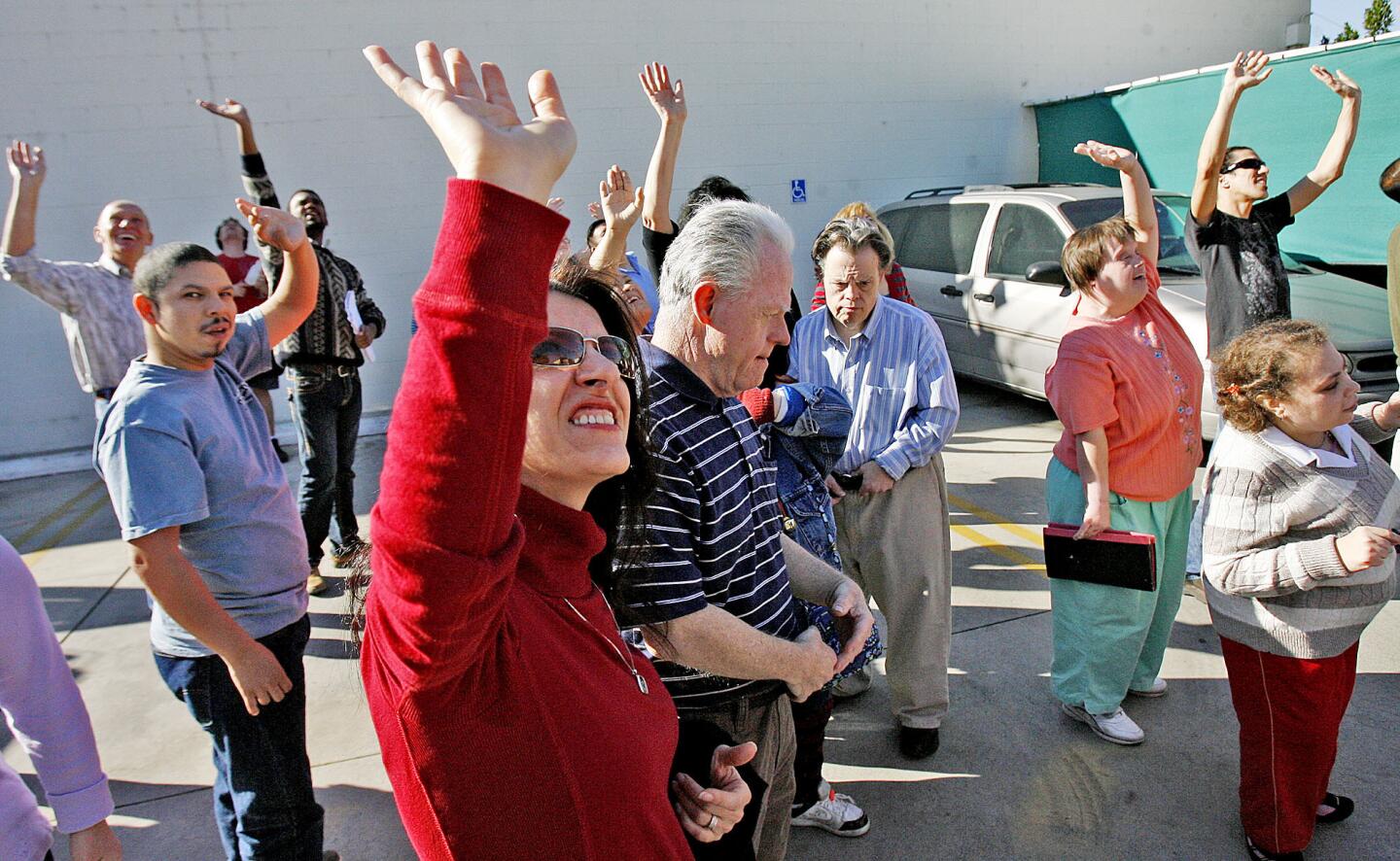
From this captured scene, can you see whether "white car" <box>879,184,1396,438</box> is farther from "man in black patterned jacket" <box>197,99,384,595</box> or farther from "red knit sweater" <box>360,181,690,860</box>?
"red knit sweater" <box>360,181,690,860</box>

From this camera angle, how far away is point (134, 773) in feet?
10.6

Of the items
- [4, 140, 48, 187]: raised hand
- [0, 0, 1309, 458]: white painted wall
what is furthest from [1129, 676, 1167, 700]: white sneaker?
[0, 0, 1309, 458]: white painted wall

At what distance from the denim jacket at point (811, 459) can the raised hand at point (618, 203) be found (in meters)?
1.22

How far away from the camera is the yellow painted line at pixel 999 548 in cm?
452

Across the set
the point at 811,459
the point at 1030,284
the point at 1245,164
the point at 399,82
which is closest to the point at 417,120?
the point at 1030,284

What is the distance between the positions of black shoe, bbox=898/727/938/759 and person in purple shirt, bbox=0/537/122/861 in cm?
235

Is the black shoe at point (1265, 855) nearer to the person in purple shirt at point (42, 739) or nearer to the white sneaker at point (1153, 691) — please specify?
the white sneaker at point (1153, 691)

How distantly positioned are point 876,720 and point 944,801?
51 centimetres

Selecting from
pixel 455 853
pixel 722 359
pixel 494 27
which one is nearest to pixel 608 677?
pixel 455 853

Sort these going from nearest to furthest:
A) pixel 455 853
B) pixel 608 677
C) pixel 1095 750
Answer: pixel 455 853 < pixel 608 677 < pixel 1095 750

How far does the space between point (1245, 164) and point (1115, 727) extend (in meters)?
2.54

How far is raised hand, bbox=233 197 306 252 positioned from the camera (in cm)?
236

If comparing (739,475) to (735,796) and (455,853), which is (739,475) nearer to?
(735,796)

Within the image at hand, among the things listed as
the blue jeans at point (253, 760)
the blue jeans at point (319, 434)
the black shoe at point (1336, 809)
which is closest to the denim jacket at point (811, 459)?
the blue jeans at point (253, 760)
